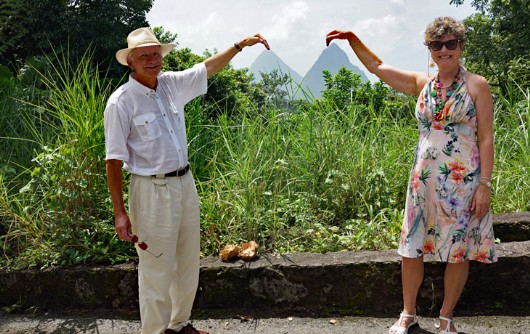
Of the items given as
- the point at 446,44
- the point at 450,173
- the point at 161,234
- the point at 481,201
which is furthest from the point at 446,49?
the point at 161,234

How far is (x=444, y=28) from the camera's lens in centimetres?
329

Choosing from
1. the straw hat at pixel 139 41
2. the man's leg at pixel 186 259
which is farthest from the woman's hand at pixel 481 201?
the straw hat at pixel 139 41

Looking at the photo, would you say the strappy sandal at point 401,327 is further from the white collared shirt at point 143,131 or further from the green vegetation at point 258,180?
the white collared shirt at point 143,131

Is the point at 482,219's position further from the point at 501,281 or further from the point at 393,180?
the point at 393,180

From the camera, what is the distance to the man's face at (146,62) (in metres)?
3.32

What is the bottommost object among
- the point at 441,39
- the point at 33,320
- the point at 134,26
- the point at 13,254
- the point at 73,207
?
the point at 33,320

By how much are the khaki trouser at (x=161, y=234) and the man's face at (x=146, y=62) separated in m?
0.56

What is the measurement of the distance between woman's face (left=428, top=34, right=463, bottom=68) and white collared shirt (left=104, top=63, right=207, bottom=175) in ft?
4.91

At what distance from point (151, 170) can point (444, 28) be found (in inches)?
69.9

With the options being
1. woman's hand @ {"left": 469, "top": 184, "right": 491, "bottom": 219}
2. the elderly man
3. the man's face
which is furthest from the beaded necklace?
the man's face

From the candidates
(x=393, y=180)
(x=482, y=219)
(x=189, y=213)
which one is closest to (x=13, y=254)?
(x=189, y=213)

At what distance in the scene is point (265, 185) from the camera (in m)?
4.75

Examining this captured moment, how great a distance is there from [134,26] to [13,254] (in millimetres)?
6562

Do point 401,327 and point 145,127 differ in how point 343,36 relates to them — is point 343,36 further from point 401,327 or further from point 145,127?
point 401,327
